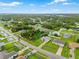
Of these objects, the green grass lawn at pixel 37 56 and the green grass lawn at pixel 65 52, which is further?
the green grass lawn at pixel 65 52

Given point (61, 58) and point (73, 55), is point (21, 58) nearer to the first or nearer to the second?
point (61, 58)

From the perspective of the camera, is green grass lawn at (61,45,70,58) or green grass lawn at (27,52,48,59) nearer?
green grass lawn at (27,52,48,59)

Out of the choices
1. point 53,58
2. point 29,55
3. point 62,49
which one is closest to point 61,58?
point 53,58

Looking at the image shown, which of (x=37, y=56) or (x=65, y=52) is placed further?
(x=65, y=52)

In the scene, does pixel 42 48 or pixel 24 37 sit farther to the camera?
pixel 24 37

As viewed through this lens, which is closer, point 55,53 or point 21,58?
point 21,58

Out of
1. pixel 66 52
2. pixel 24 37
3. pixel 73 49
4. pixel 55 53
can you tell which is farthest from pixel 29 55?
pixel 24 37

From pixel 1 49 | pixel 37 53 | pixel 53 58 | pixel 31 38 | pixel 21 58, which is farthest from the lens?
pixel 31 38

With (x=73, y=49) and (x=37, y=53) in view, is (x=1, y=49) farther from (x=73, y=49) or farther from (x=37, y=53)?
(x=73, y=49)

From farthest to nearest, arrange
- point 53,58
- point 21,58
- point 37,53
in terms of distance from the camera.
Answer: point 37,53 → point 53,58 → point 21,58
